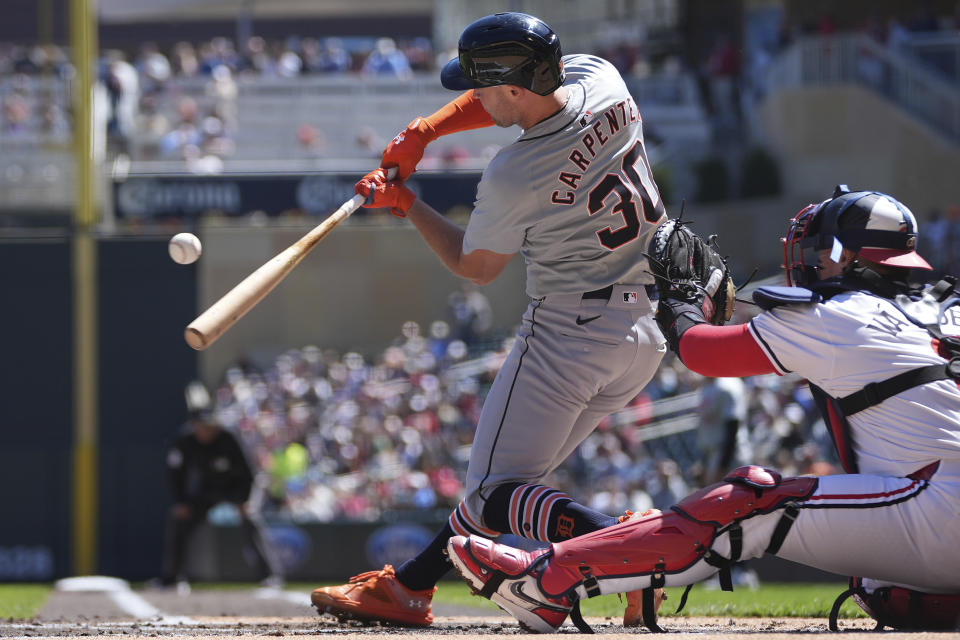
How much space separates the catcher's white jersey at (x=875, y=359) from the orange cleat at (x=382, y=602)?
1.52m

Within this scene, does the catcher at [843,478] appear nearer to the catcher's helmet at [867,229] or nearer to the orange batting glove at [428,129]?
the catcher's helmet at [867,229]

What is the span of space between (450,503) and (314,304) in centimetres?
845

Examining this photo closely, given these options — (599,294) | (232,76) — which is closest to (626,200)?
(599,294)

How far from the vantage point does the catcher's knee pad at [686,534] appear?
3266mm

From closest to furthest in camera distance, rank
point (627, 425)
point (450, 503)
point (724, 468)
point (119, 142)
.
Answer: point (724, 468) → point (450, 503) → point (627, 425) → point (119, 142)

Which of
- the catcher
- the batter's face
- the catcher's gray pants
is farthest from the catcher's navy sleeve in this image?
the batter's face

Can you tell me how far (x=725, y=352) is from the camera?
329cm

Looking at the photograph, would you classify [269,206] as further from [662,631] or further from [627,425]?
[662,631]

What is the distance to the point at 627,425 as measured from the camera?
506 inches

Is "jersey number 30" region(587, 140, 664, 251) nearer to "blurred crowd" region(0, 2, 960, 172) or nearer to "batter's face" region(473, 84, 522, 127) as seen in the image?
"batter's face" region(473, 84, 522, 127)

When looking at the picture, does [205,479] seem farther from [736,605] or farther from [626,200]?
[626,200]

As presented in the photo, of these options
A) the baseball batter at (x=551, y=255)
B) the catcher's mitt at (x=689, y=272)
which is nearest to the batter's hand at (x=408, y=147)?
the baseball batter at (x=551, y=255)

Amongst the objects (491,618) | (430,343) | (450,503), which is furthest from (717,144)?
(491,618)

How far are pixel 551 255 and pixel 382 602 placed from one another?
125 centimetres
